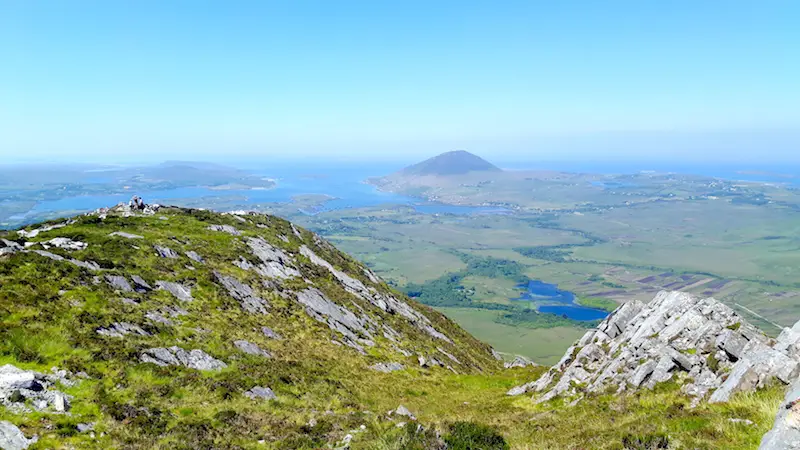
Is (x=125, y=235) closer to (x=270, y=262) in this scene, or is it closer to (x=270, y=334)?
(x=270, y=262)

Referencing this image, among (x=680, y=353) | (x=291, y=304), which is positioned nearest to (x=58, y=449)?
(x=680, y=353)

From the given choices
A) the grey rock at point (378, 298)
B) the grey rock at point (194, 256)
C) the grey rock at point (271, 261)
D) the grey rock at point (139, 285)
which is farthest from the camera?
the grey rock at point (378, 298)

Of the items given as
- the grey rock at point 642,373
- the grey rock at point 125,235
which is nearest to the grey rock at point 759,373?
the grey rock at point 642,373

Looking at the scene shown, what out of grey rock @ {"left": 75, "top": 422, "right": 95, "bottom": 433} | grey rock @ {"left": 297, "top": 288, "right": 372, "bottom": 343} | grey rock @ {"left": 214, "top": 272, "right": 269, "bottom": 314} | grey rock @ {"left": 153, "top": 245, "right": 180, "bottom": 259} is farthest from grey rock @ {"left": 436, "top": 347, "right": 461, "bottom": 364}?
grey rock @ {"left": 75, "top": 422, "right": 95, "bottom": 433}

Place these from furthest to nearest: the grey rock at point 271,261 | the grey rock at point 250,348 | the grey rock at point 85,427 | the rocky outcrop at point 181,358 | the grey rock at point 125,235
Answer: the grey rock at point 271,261 → the grey rock at point 125,235 → the grey rock at point 250,348 → the rocky outcrop at point 181,358 → the grey rock at point 85,427

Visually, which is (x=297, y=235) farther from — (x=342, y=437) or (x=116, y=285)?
(x=342, y=437)

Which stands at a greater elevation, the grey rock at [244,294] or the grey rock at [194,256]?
the grey rock at [194,256]

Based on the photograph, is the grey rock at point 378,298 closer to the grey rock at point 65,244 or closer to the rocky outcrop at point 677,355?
the rocky outcrop at point 677,355

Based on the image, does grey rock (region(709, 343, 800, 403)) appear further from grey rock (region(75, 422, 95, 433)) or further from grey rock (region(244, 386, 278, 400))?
grey rock (region(75, 422, 95, 433))
